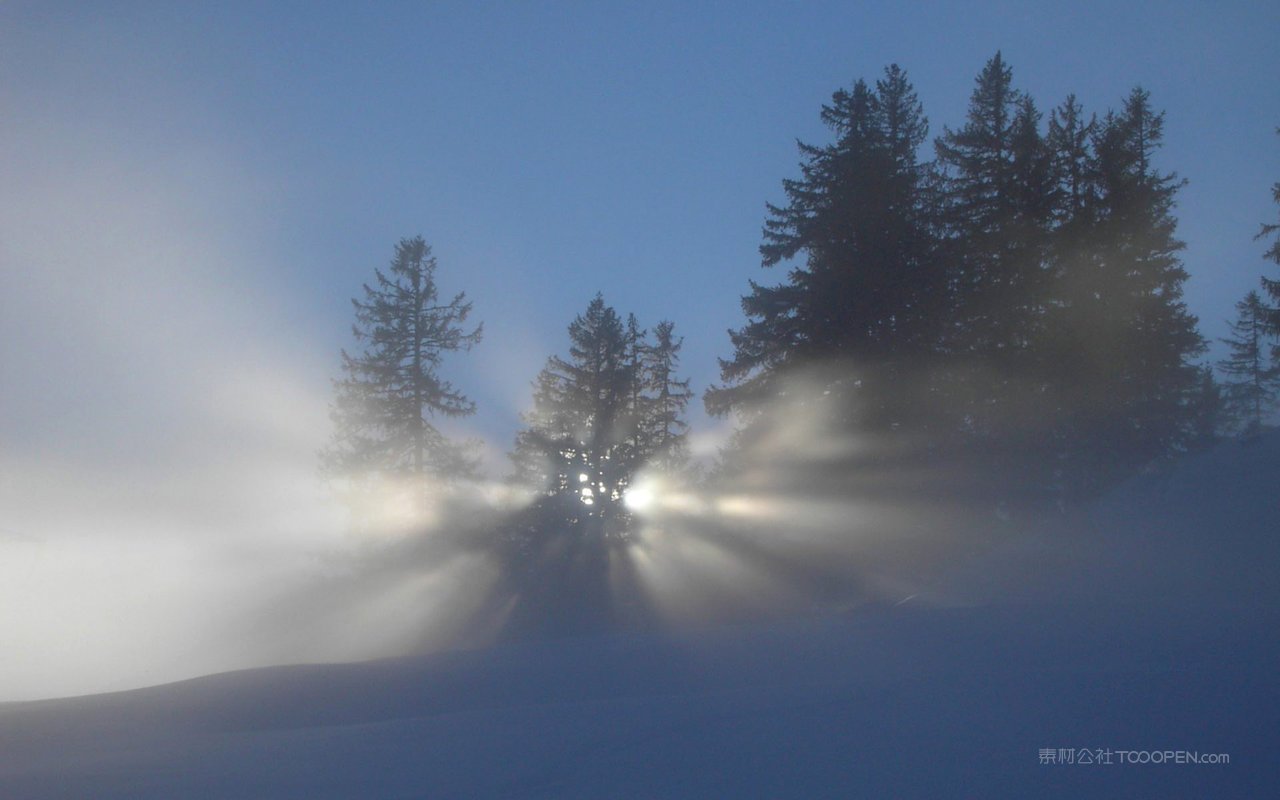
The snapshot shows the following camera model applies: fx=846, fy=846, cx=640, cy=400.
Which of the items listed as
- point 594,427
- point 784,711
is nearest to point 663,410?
point 594,427

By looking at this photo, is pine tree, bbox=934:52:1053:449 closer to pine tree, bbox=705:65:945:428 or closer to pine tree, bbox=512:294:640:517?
pine tree, bbox=705:65:945:428

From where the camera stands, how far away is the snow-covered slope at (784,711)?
21.6 feet

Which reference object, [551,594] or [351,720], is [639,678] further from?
[551,594]

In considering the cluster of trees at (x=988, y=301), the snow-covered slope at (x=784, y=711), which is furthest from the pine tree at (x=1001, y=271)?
the snow-covered slope at (x=784, y=711)

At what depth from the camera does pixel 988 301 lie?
1984cm

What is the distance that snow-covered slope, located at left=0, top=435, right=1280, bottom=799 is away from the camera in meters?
6.59

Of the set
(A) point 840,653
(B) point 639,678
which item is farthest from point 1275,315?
(B) point 639,678

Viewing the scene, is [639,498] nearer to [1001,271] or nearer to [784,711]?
[1001,271]

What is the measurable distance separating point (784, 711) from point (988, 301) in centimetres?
1437

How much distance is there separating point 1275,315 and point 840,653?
14323 mm

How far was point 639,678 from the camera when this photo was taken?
457 inches

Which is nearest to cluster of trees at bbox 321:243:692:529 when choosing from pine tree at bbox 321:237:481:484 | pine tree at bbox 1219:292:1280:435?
pine tree at bbox 321:237:481:484

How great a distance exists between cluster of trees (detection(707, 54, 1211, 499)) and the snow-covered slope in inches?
199

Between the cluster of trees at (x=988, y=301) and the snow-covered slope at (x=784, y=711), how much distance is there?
506cm
